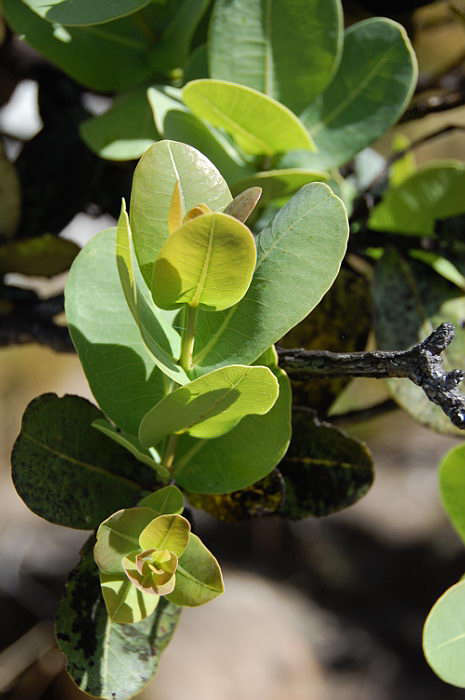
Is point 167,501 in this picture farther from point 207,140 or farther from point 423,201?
point 423,201

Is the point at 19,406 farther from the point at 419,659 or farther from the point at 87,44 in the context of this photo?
the point at 87,44

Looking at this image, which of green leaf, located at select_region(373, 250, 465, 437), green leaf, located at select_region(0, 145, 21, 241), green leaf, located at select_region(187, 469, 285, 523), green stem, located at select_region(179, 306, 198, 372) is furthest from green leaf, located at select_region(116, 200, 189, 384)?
green leaf, located at select_region(0, 145, 21, 241)

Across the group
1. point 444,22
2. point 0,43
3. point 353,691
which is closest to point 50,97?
point 0,43

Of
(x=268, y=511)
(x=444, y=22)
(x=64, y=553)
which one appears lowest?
(x=64, y=553)

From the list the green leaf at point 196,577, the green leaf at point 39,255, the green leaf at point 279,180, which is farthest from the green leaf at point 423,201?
the green leaf at point 196,577

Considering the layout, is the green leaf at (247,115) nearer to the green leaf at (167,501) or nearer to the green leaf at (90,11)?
the green leaf at (90,11)

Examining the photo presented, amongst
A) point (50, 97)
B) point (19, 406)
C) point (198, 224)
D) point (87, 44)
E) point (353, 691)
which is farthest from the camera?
point (19, 406)

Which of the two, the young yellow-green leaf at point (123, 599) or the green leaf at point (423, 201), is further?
the green leaf at point (423, 201)
